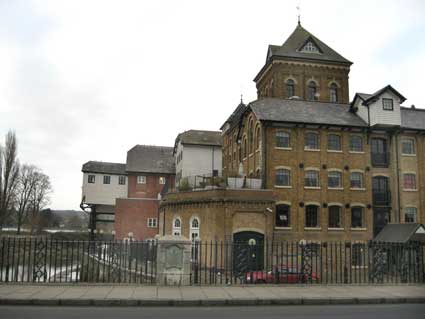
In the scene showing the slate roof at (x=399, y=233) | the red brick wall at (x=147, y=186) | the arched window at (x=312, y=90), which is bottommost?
the slate roof at (x=399, y=233)

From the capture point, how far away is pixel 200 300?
1159cm

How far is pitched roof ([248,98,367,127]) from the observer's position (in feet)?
106

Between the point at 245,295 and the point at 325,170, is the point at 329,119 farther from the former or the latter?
the point at 245,295

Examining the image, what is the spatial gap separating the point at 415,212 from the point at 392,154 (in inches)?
194

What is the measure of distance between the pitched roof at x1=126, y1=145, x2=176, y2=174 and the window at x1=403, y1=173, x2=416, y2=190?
28.8 meters

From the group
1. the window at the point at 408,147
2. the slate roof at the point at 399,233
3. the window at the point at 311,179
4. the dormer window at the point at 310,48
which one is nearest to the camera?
the slate roof at the point at 399,233

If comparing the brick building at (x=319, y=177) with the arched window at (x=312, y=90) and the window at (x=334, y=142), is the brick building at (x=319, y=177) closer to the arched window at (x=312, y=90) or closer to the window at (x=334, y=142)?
the window at (x=334, y=142)

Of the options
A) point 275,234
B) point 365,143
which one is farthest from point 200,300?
point 365,143

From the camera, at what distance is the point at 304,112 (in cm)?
3397

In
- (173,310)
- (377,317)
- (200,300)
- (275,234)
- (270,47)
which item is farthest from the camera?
(270,47)

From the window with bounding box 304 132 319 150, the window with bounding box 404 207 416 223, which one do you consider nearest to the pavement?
the window with bounding box 304 132 319 150

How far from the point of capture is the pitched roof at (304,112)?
32438mm

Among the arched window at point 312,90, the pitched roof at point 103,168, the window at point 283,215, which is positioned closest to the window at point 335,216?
the window at point 283,215

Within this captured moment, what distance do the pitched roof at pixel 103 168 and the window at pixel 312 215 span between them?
2761 centimetres
